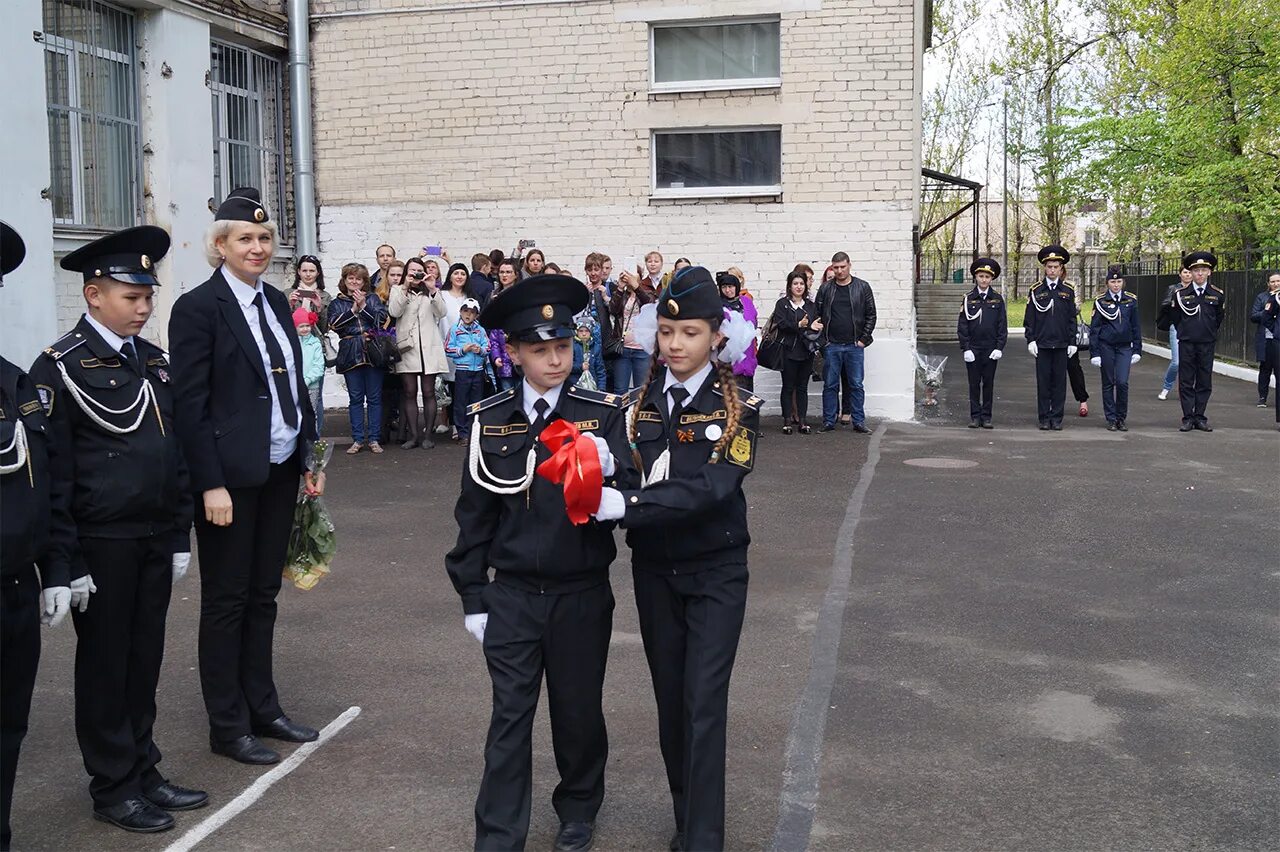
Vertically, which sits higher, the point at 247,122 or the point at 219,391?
the point at 247,122

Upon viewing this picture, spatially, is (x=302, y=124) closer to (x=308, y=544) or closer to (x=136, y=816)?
(x=308, y=544)

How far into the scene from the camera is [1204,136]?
88.3 feet

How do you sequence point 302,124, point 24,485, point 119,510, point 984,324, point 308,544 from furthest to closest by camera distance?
point 302,124
point 984,324
point 308,544
point 119,510
point 24,485

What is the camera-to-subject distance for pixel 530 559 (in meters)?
4.05

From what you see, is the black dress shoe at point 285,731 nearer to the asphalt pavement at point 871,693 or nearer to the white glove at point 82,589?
the asphalt pavement at point 871,693

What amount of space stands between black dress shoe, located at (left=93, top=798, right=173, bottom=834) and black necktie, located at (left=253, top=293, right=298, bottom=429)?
1.52 meters

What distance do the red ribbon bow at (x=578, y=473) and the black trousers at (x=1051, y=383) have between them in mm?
12616

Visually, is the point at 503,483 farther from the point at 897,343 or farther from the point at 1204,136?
the point at 1204,136

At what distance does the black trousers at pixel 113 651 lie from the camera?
4.43m

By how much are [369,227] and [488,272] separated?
328 cm

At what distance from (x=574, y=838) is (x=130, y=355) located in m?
2.30

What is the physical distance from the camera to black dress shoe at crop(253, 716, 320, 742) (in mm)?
5289

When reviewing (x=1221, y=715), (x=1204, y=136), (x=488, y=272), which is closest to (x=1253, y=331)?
(x=1204, y=136)

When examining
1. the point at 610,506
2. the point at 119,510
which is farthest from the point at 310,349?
the point at 610,506
